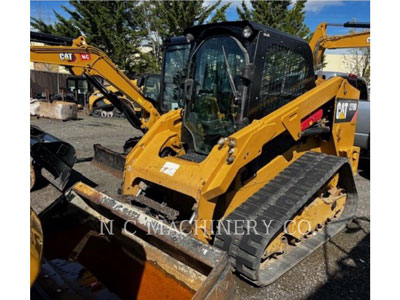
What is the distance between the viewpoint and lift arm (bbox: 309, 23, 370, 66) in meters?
6.38

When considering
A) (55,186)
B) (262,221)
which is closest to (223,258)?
(262,221)

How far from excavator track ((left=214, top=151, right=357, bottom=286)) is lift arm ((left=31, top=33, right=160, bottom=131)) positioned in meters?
4.04

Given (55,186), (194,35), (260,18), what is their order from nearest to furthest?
1. (194,35)
2. (55,186)
3. (260,18)

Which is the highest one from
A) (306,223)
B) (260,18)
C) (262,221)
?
(260,18)

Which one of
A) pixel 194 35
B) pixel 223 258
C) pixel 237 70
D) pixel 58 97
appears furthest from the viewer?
pixel 58 97

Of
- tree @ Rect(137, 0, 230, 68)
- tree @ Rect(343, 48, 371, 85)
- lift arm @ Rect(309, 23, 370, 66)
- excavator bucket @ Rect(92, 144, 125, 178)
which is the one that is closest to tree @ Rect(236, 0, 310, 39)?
tree @ Rect(137, 0, 230, 68)

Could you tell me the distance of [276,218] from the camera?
114 inches

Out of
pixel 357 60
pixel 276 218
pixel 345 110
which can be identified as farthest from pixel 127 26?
pixel 276 218

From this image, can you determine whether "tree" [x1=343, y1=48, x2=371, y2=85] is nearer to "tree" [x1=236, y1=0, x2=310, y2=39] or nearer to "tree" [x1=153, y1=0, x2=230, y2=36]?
"tree" [x1=236, y1=0, x2=310, y2=39]

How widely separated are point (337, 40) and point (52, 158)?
19.6 ft

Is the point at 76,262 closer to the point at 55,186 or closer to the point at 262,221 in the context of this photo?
the point at 262,221

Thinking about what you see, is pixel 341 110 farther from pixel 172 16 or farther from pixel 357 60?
pixel 357 60

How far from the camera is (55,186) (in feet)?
17.0

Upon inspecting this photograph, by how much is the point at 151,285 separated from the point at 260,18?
24.1 meters
